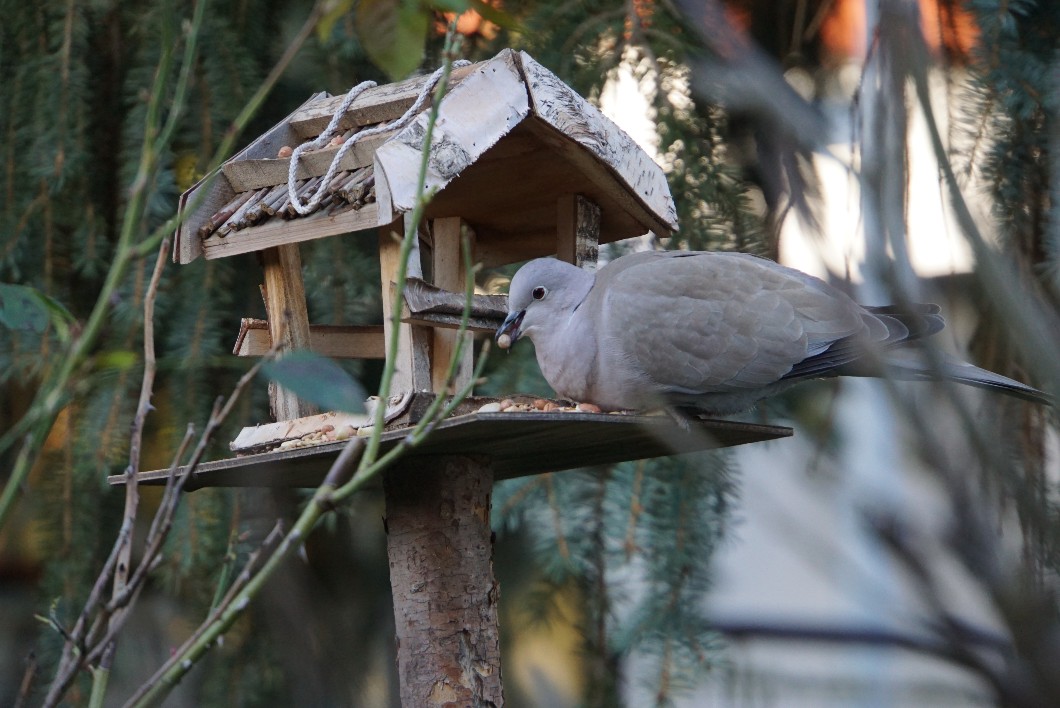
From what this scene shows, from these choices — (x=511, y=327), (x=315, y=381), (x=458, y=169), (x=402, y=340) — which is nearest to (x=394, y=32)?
A: (x=315, y=381)

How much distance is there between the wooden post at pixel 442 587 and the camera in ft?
3.60

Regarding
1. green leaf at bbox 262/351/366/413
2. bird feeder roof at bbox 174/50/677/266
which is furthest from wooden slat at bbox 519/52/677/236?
green leaf at bbox 262/351/366/413

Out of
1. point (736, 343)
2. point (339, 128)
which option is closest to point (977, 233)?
point (736, 343)

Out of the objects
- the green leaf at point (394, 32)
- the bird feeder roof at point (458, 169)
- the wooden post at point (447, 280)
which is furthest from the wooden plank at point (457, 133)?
the green leaf at point (394, 32)

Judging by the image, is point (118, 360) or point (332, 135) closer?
point (118, 360)

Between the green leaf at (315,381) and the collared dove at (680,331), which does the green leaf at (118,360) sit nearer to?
the green leaf at (315,381)

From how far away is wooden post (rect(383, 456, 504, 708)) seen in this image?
3.60 ft

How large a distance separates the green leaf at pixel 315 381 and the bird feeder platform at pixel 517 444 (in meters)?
0.28

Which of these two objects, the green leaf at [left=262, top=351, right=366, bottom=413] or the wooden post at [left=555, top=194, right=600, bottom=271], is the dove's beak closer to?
the wooden post at [left=555, top=194, right=600, bottom=271]

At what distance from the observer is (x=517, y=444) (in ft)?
3.45

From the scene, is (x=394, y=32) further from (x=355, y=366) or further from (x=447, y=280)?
(x=355, y=366)

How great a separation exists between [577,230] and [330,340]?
0.33m

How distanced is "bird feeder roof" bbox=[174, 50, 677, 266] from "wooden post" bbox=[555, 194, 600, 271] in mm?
14

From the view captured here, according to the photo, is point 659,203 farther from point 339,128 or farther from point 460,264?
point 339,128
